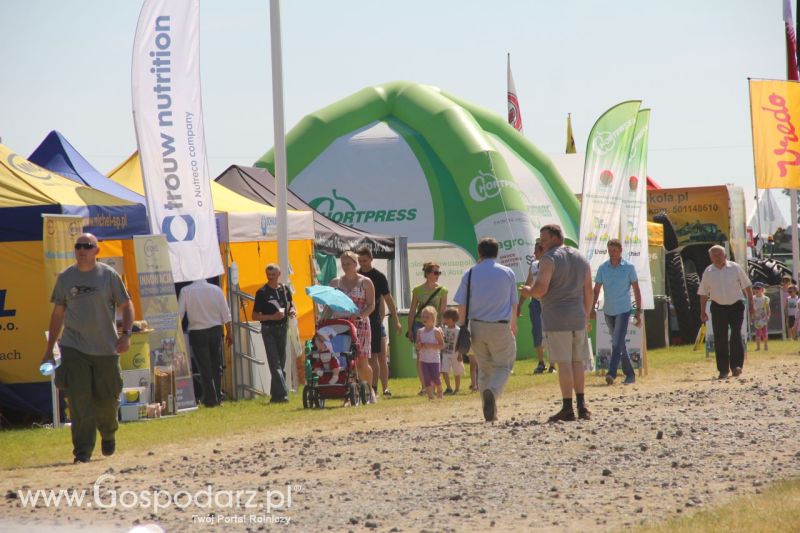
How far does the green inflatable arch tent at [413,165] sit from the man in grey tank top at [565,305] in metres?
12.8

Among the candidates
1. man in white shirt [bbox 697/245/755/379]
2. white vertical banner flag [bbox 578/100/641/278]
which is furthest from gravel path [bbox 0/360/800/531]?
white vertical banner flag [bbox 578/100/641/278]

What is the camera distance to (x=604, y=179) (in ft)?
62.5

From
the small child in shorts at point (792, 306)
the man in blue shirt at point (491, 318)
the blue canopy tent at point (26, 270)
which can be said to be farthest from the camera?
the small child in shorts at point (792, 306)

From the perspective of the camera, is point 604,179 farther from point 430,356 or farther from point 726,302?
point 430,356

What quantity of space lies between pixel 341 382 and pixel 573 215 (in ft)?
43.2

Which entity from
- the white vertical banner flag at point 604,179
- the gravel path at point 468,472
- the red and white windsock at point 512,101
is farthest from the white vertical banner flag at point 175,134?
the red and white windsock at point 512,101

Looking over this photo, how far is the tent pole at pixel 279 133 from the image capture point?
1664 cm

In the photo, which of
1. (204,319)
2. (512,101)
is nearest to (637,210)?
(204,319)

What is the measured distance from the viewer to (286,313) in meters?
16.0

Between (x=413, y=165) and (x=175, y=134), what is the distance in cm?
1086

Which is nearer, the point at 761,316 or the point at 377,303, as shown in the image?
the point at 377,303

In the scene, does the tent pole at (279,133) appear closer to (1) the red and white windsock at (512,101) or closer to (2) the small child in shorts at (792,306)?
(2) the small child in shorts at (792,306)

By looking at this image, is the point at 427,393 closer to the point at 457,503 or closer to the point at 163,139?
the point at 163,139

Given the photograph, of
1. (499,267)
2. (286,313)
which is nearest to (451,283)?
(286,313)
